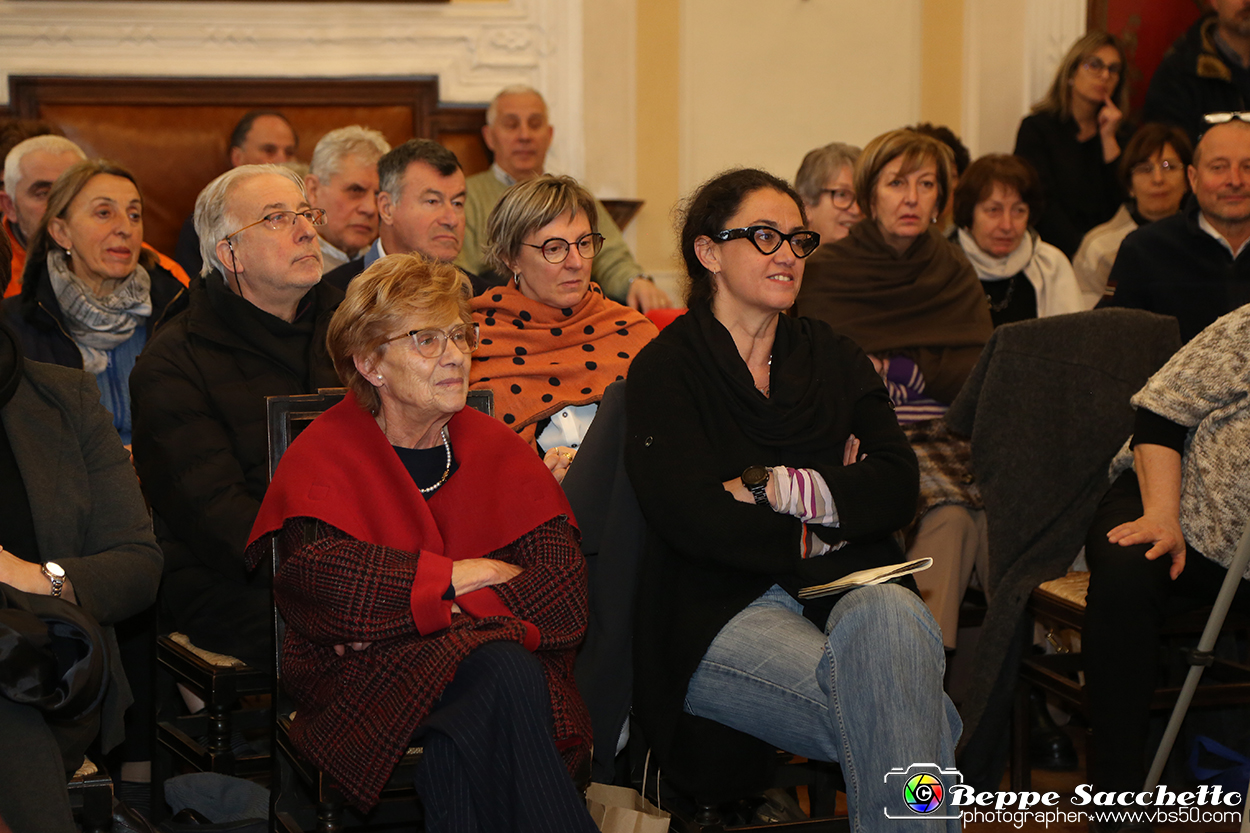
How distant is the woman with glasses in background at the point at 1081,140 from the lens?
17.0 feet

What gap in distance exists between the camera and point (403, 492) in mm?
2150

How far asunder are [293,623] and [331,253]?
227 cm

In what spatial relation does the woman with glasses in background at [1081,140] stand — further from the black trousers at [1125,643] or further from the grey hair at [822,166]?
the black trousers at [1125,643]

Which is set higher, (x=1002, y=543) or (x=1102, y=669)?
(x=1002, y=543)

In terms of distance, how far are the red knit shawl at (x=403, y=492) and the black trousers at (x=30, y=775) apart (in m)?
0.44

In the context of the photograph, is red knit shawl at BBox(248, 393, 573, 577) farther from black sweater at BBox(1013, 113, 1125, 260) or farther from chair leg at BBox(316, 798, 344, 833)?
black sweater at BBox(1013, 113, 1125, 260)

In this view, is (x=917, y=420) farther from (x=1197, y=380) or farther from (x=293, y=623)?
(x=293, y=623)

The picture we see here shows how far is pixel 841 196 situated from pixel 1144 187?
1312mm

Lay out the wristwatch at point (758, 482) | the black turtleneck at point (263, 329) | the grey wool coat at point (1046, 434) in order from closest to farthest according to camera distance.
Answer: the wristwatch at point (758, 482) < the black turtleneck at point (263, 329) < the grey wool coat at point (1046, 434)

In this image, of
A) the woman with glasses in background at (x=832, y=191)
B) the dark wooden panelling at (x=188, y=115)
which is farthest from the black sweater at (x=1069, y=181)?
the dark wooden panelling at (x=188, y=115)

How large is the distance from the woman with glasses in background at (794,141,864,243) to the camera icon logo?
2.63 metres

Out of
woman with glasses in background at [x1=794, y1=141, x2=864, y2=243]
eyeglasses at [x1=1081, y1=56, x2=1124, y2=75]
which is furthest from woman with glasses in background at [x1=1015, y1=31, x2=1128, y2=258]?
woman with glasses in background at [x1=794, y1=141, x2=864, y2=243]

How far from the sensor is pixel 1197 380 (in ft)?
8.90

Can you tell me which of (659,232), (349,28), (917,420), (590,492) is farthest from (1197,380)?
(349,28)
